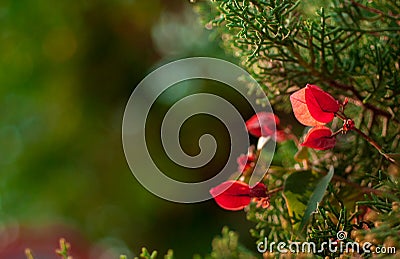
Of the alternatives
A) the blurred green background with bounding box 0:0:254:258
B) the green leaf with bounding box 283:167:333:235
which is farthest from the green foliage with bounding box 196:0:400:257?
the blurred green background with bounding box 0:0:254:258

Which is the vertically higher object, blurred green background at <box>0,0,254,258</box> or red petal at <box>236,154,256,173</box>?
blurred green background at <box>0,0,254,258</box>

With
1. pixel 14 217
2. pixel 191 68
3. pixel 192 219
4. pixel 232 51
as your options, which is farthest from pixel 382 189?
pixel 14 217

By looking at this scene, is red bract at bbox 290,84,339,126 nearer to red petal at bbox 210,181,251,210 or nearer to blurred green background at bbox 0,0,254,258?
red petal at bbox 210,181,251,210

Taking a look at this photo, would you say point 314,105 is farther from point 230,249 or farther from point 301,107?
point 230,249

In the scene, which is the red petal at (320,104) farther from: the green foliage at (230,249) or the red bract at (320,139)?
the green foliage at (230,249)

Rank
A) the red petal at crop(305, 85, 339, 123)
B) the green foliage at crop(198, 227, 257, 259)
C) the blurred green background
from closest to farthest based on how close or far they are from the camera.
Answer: the red petal at crop(305, 85, 339, 123) → the green foliage at crop(198, 227, 257, 259) → the blurred green background

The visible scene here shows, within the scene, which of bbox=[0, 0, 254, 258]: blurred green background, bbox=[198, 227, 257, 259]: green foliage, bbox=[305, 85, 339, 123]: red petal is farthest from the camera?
bbox=[0, 0, 254, 258]: blurred green background
